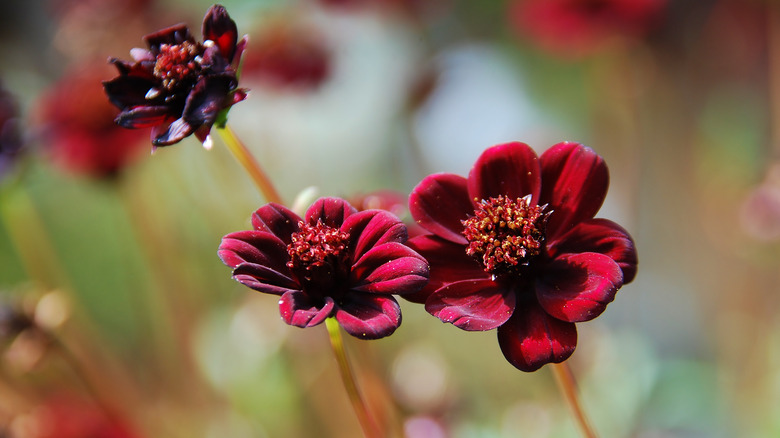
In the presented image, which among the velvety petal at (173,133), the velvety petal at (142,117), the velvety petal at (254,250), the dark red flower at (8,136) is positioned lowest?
the velvety petal at (254,250)

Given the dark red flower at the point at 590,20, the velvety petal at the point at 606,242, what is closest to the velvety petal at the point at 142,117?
the velvety petal at the point at 606,242

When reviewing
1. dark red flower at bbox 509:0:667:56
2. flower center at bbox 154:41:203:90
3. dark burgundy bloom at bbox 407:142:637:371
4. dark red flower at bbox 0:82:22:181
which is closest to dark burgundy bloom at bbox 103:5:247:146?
flower center at bbox 154:41:203:90

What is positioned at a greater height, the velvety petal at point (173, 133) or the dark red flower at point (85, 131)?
the dark red flower at point (85, 131)

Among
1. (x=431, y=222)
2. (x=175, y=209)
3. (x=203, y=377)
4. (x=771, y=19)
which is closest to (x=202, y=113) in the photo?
(x=431, y=222)

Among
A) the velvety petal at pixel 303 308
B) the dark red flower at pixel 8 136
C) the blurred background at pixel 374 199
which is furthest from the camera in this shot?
the blurred background at pixel 374 199

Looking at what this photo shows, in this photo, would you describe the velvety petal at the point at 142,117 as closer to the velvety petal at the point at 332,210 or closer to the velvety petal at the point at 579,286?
the velvety petal at the point at 332,210

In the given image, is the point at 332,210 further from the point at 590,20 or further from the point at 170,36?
the point at 590,20

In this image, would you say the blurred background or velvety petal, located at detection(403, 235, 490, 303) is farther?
the blurred background

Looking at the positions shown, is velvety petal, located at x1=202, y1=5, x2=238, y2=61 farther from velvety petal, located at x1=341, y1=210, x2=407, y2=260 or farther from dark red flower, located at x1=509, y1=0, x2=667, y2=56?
dark red flower, located at x1=509, y1=0, x2=667, y2=56
